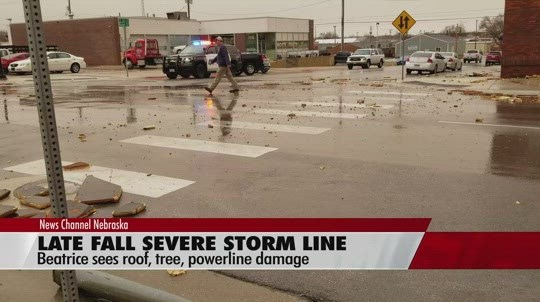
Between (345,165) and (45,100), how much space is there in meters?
5.10

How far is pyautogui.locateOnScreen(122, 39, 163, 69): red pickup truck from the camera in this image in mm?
41750

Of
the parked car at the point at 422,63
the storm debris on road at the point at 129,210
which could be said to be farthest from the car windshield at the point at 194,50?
the storm debris on road at the point at 129,210

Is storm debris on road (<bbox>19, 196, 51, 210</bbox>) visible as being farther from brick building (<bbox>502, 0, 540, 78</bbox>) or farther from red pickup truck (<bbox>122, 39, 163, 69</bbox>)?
red pickup truck (<bbox>122, 39, 163, 69</bbox>)

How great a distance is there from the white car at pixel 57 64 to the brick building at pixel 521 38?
27.0 meters

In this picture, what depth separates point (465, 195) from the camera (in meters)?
5.67

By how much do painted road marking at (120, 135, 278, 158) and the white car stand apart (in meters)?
27.9

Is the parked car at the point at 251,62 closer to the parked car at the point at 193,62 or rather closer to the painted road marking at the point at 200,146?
the parked car at the point at 193,62

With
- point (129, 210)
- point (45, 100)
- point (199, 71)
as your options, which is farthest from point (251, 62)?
point (45, 100)

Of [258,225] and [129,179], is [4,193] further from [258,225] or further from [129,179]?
[258,225]

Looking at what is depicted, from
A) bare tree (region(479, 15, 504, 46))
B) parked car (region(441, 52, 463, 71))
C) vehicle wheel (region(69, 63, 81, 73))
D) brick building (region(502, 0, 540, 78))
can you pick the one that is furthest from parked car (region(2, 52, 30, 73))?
bare tree (region(479, 15, 504, 46))

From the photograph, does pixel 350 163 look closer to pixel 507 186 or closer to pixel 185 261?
pixel 507 186

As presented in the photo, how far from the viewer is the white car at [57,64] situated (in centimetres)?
3347

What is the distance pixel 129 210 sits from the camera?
518cm

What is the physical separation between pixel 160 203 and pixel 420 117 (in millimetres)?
7595
